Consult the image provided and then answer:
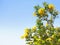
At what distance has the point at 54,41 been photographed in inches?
1092

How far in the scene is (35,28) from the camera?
29250 millimetres

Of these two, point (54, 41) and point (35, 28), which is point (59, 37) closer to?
point (54, 41)

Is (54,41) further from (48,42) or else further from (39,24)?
(39,24)

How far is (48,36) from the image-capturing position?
2814cm

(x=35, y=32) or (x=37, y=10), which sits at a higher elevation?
(x=37, y=10)

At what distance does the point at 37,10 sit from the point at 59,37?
14.6 ft

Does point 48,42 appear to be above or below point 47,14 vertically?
below

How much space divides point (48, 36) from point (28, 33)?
2.69 m

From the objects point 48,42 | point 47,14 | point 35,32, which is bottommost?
point 48,42

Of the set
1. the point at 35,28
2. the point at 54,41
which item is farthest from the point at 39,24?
the point at 54,41

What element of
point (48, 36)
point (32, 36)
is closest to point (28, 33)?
point (32, 36)

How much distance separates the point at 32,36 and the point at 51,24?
289cm

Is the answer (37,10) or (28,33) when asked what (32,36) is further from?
(37,10)

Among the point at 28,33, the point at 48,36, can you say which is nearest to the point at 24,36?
the point at 28,33
